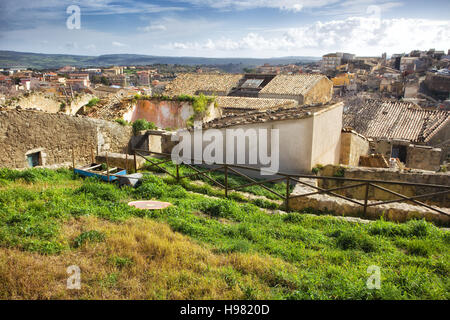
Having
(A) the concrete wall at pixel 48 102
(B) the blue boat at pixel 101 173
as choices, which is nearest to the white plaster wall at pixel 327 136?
(B) the blue boat at pixel 101 173

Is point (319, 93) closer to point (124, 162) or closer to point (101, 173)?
point (124, 162)

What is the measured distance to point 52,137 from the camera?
38.2 feet

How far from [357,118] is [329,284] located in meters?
20.6

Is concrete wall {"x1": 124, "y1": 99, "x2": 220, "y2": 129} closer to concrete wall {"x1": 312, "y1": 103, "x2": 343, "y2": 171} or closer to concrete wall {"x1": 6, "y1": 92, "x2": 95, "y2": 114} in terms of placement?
concrete wall {"x1": 6, "y1": 92, "x2": 95, "y2": 114}

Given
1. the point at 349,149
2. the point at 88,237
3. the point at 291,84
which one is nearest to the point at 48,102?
the point at 88,237

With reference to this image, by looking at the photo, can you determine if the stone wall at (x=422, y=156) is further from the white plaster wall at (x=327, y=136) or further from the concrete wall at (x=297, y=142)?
the concrete wall at (x=297, y=142)

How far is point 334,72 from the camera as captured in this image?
241 ft

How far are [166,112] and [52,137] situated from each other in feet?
25.5

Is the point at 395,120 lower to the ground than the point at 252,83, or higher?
lower

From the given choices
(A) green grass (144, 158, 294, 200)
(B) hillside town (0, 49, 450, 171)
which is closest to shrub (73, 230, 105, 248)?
(A) green grass (144, 158, 294, 200)

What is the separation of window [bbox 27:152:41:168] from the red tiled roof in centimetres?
1810
